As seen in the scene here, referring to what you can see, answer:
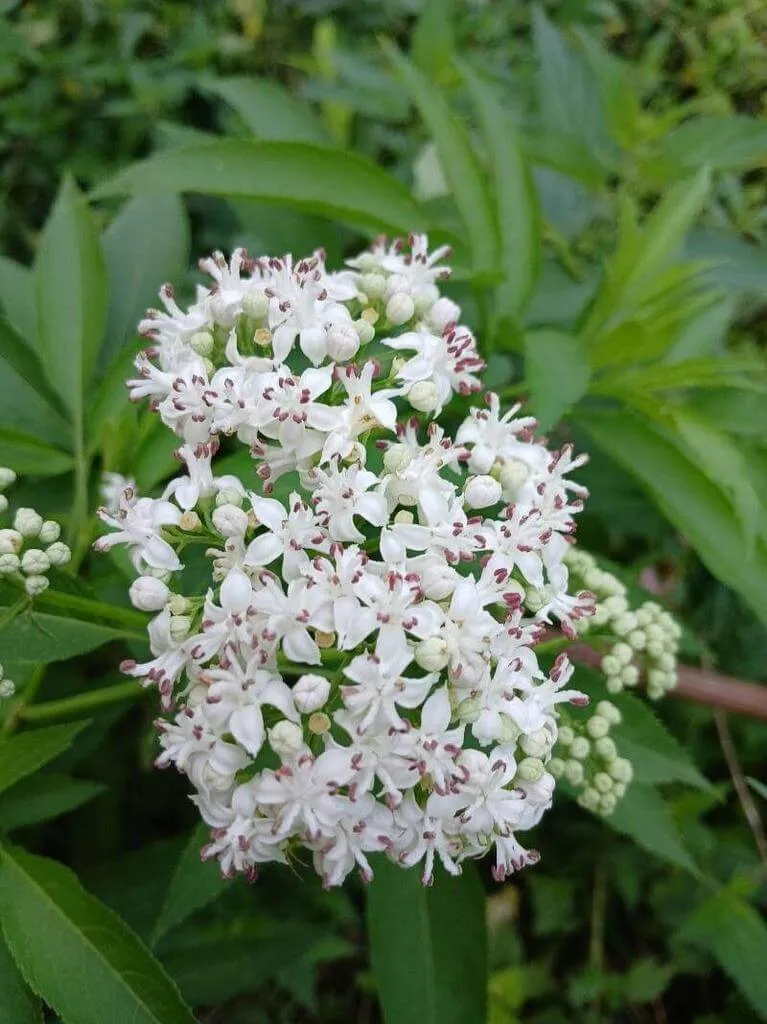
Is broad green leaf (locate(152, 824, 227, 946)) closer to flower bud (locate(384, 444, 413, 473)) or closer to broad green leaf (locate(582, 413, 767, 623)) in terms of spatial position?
flower bud (locate(384, 444, 413, 473))

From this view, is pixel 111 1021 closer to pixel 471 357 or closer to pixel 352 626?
pixel 352 626

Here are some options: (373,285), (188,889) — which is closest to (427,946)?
(188,889)

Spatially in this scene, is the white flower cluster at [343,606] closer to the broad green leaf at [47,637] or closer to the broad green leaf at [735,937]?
the broad green leaf at [47,637]

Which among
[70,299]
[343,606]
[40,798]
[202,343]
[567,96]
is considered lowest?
[40,798]

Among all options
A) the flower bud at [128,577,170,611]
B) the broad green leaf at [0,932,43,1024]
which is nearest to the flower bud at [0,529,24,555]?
the flower bud at [128,577,170,611]

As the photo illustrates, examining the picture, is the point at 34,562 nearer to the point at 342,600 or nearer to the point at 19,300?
the point at 342,600

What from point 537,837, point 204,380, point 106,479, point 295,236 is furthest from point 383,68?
point 537,837
